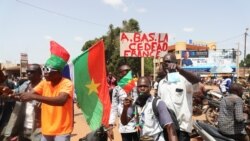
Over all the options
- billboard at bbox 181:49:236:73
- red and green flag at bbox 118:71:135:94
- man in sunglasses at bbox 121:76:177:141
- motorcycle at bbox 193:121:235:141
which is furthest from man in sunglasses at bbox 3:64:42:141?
billboard at bbox 181:49:236:73

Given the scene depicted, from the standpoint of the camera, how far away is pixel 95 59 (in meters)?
5.69

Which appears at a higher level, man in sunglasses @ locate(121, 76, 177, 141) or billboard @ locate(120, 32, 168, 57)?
billboard @ locate(120, 32, 168, 57)

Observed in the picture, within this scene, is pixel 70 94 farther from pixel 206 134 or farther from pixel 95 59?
pixel 206 134

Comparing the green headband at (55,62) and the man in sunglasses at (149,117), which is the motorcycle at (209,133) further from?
the green headband at (55,62)

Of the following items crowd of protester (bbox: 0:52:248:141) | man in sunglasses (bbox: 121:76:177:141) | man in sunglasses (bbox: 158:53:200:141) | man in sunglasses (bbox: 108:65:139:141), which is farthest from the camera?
man in sunglasses (bbox: 108:65:139:141)

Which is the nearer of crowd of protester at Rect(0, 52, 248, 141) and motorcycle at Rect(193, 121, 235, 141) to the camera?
crowd of protester at Rect(0, 52, 248, 141)

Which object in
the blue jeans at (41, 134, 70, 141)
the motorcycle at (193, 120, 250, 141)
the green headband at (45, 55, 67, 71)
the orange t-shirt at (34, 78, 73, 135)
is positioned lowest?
the motorcycle at (193, 120, 250, 141)

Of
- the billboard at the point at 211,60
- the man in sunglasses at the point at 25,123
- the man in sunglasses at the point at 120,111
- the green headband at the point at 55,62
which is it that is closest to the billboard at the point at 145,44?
the man in sunglasses at the point at 120,111

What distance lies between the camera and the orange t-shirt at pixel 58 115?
4.20 meters

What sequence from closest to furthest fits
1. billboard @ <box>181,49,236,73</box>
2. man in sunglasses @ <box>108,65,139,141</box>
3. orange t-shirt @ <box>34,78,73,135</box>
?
orange t-shirt @ <box>34,78,73,135</box> → man in sunglasses @ <box>108,65,139,141</box> → billboard @ <box>181,49,236,73</box>

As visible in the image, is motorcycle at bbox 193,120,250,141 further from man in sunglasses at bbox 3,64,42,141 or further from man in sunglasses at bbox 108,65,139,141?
man in sunglasses at bbox 3,64,42,141

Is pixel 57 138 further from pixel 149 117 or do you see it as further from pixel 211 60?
pixel 211 60

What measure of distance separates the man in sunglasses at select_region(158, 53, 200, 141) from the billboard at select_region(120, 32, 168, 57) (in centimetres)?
466

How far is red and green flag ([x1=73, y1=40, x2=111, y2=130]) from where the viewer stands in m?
5.47
